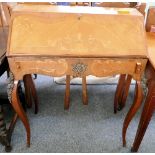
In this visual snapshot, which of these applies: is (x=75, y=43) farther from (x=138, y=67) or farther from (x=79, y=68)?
(x=138, y=67)

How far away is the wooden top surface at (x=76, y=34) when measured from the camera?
1.05m

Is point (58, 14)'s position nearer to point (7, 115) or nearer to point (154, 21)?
point (154, 21)

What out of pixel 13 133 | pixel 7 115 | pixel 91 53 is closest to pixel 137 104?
pixel 91 53

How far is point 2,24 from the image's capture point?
166 centimetres

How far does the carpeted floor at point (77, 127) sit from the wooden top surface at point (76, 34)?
75 centimetres

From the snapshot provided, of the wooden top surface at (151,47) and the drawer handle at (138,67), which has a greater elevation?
the wooden top surface at (151,47)

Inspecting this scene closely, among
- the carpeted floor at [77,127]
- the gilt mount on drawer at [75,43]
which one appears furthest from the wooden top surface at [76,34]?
the carpeted floor at [77,127]

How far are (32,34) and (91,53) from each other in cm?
34

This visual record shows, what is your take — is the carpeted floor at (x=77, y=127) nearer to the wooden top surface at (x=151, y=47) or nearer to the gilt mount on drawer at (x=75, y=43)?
the gilt mount on drawer at (x=75, y=43)

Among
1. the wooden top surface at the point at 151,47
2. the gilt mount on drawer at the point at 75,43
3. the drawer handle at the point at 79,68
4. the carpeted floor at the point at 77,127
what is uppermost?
the gilt mount on drawer at the point at 75,43

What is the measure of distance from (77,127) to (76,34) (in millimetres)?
842

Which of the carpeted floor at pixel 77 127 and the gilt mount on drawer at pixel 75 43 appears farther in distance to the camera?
the carpeted floor at pixel 77 127

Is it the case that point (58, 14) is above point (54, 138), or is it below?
above

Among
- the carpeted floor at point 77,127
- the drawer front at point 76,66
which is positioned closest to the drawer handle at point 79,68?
the drawer front at point 76,66
